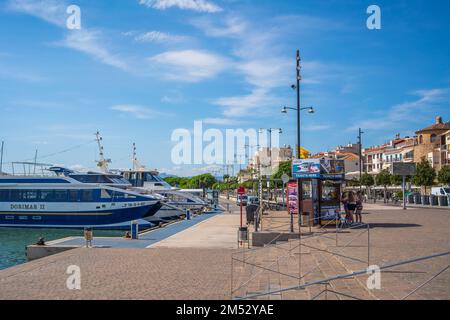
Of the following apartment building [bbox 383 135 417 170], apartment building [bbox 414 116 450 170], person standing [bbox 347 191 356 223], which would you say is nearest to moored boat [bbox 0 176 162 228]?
person standing [bbox 347 191 356 223]

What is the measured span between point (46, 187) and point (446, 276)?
118 ft

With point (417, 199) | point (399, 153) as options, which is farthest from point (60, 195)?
point (399, 153)

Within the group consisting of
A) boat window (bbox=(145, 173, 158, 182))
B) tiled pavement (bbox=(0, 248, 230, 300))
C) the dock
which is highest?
boat window (bbox=(145, 173, 158, 182))

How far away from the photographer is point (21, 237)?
35.0m

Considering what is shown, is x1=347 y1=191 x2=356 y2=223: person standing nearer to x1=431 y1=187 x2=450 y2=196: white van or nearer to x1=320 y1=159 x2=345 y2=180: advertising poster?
x1=320 y1=159 x2=345 y2=180: advertising poster

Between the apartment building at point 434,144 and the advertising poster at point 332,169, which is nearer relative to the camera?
the advertising poster at point 332,169

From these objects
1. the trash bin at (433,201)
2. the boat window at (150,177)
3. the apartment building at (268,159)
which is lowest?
the trash bin at (433,201)

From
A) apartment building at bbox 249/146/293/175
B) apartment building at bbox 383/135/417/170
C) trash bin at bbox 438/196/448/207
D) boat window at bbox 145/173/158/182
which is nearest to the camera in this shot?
trash bin at bbox 438/196/448/207

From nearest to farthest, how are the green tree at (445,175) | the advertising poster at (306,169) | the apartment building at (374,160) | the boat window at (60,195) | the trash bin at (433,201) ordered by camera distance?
the advertising poster at (306,169)
the boat window at (60,195)
the trash bin at (433,201)
the green tree at (445,175)
the apartment building at (374,160)

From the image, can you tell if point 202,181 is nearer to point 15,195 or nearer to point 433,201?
point 433,201

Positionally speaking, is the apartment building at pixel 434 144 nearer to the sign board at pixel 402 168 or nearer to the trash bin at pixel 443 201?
the trash bin at pixel 443 201

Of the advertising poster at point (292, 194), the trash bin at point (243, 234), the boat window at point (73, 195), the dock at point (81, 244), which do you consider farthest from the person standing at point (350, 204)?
the boat window at point (73, 195)

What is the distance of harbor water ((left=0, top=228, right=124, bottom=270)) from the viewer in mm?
23272

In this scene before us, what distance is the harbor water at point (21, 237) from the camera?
23.3 meters
